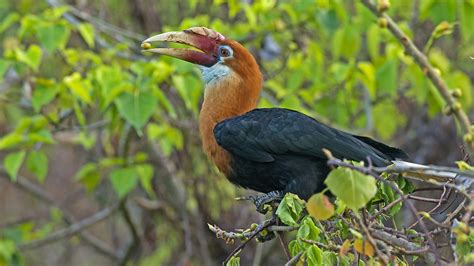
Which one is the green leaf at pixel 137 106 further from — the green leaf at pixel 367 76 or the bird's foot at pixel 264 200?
the green leaf at pixel 367 76

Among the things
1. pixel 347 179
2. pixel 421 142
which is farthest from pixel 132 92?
pixel 421 142

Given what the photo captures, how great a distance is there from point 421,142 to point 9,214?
4.31m

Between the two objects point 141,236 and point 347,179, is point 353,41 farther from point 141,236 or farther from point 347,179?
point 347,179

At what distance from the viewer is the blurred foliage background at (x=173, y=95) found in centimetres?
464

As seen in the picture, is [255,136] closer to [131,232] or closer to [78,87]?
[78,87]

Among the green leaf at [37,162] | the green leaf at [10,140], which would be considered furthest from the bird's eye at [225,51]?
the green leaf at [37,162]

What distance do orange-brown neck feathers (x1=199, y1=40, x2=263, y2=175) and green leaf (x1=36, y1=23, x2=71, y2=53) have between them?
0.95m

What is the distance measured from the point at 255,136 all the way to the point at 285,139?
0.14 m

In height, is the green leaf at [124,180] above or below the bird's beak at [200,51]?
below

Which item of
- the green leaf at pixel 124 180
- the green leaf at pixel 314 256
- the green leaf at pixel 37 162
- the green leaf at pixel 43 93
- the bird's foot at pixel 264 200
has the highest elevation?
the green leaf at pixel 314 256

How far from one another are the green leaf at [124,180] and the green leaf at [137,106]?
90 centimetres

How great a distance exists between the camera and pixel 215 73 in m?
4.08

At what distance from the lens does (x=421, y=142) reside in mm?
6621

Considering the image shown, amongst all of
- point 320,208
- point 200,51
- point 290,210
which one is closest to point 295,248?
point 290,210
